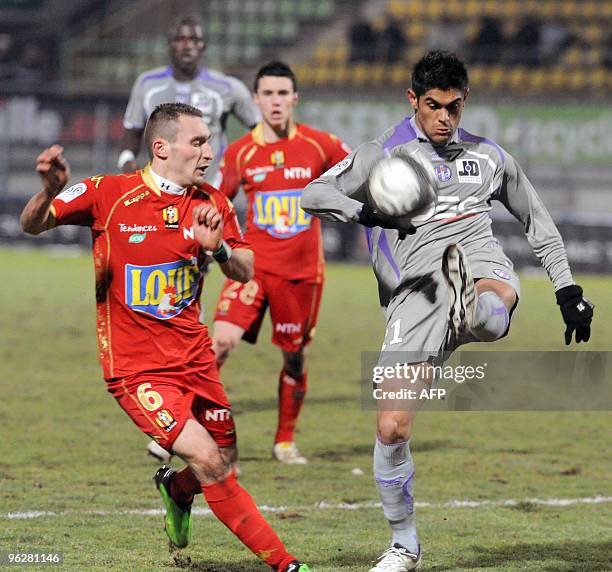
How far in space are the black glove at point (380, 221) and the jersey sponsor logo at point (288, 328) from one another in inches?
127

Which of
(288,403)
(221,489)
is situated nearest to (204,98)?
(288,403)

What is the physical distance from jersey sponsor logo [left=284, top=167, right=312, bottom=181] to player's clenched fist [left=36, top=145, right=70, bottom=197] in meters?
3.59

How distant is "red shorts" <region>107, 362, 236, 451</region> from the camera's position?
538 centimetres

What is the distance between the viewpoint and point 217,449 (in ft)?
17.6

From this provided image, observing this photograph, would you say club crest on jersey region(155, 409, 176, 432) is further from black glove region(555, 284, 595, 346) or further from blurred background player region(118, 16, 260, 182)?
blurred background player region(118, 16, 260, 182)

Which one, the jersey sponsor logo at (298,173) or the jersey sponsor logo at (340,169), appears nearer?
the jersey sponsor logo at (340,169)

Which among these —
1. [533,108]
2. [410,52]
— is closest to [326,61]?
[410,52]

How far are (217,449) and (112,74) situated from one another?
81.6ft

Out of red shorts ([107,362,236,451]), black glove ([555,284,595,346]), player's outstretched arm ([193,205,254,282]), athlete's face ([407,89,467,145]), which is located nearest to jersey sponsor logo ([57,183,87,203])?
player's outstretched arm ([193,205,254,282])

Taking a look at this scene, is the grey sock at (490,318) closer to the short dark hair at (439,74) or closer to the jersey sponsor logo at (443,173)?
the jersey sponsor logo at (443,173)

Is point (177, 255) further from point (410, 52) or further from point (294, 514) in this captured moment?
point (410, 52)

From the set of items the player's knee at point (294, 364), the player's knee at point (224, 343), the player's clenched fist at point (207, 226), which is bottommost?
the player's knee at point (294, 364)

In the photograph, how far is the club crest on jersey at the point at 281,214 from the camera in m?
8.84

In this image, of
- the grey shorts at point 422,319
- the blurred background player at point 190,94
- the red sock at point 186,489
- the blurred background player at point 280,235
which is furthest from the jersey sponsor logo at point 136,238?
the blurred background player at point 190,94
